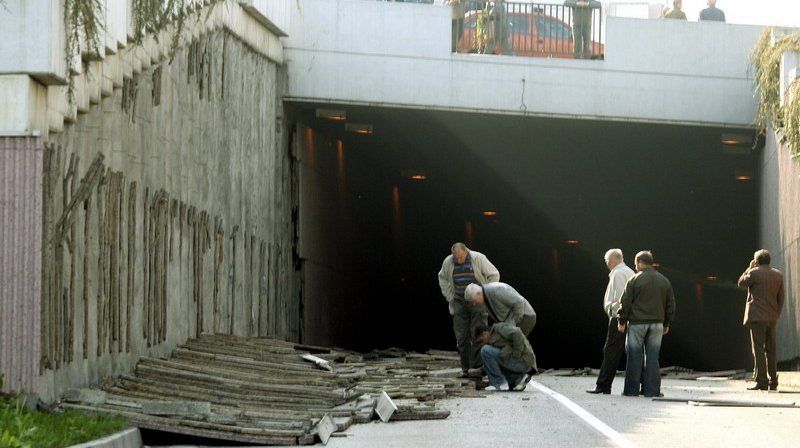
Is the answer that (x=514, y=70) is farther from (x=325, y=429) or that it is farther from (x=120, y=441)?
(x=120, y=441)

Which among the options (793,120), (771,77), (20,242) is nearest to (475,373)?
(793,120)

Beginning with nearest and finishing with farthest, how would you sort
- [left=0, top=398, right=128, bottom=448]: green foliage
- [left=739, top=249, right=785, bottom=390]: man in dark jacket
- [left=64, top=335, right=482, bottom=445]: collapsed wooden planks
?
[left=0, top=398, right=128, bottom=448]: green foliage, [left=64, top=335, right=482, bottom=445]: collapsed wooden planks, [left=739, top=249, right=785, bottom=390]: man in dark jacket

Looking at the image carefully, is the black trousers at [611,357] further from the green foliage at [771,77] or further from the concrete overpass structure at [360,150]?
the concrete overpass structure at [360,150]

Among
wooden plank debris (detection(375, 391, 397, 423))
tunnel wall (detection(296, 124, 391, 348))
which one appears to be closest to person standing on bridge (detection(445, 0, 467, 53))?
tunnel wall (detection(296, 124, 391, 348))

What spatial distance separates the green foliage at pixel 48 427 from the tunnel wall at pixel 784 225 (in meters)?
13.9

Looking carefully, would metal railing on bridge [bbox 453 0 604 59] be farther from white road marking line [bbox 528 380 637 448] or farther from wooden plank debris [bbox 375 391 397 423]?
wooden plank debris [bbox 375 391 397 423]

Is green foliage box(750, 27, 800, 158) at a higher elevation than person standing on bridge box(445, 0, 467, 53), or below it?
below

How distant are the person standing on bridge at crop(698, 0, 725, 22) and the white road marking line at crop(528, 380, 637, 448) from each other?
519 inches

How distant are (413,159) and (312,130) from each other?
19.4 ft

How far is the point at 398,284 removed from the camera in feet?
156

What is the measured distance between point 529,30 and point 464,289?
368 inches

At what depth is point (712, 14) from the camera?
29734 mm

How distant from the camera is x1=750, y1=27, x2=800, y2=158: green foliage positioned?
22.8 m

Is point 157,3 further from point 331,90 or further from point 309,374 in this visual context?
point 331,90
